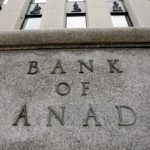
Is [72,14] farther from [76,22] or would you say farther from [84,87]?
[84,87]

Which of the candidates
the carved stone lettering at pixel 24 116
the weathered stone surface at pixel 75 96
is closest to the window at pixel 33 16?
the weathered stone surface at pixel 75 96

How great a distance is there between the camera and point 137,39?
659 cm

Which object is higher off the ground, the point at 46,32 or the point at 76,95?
the point at 46,32

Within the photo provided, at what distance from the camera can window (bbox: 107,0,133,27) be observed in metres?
11.5

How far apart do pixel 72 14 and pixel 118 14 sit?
6.40 feet

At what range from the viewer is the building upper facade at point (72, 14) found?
35.7 ft

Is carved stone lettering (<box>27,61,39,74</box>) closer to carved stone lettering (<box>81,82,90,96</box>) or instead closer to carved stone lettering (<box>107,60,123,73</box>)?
carved stone lettering (<box>81,82,90,96</box>)

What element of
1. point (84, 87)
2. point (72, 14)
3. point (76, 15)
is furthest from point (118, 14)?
point (84, 87)

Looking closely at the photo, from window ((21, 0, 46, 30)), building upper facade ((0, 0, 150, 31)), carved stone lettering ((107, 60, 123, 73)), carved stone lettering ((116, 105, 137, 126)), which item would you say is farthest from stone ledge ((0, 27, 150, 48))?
window ((21, 0, 46, 30))

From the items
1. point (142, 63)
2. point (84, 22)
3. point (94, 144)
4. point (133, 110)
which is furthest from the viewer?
point (84, 22)

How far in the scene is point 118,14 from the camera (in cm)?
1212

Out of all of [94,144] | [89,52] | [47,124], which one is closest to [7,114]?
[47,124]

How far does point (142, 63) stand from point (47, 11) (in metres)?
6.41

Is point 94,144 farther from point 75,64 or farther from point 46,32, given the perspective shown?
point 46,32
